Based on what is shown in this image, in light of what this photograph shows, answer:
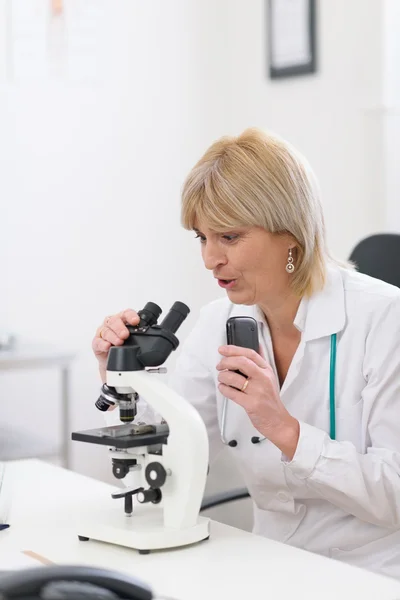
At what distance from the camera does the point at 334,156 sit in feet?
9.73

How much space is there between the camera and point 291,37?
10.1 feet

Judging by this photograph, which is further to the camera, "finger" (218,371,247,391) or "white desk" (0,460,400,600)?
"finger" (218,371,247,391)

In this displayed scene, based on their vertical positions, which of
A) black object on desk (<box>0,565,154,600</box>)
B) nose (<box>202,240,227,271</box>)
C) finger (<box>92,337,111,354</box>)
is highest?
nose (<box>202,240,227,271</box>)

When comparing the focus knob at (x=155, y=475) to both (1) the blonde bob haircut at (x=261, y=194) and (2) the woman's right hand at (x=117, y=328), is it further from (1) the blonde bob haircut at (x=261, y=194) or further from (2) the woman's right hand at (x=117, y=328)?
(1) the blonde bob haircut at (x=261, y=194)

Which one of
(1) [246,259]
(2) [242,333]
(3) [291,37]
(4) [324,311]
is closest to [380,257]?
(4) [324,311]

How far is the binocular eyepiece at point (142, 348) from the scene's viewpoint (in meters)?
1.34

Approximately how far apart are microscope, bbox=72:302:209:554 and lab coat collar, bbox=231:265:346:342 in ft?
1.23

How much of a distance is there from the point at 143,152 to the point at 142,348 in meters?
1.97

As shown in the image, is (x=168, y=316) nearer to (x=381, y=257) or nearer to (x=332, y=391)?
(x=332, y=391)

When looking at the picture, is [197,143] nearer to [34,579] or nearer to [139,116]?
[139,116]

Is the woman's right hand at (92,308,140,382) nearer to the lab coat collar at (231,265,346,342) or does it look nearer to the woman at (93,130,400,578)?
the woman at (93,130,400,578)

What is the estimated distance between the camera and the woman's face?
1634 millimetres

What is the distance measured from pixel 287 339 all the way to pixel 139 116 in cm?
168

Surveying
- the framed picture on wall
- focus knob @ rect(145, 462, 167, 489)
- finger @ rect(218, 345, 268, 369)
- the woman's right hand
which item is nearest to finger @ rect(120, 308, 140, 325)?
the woman's right hand
